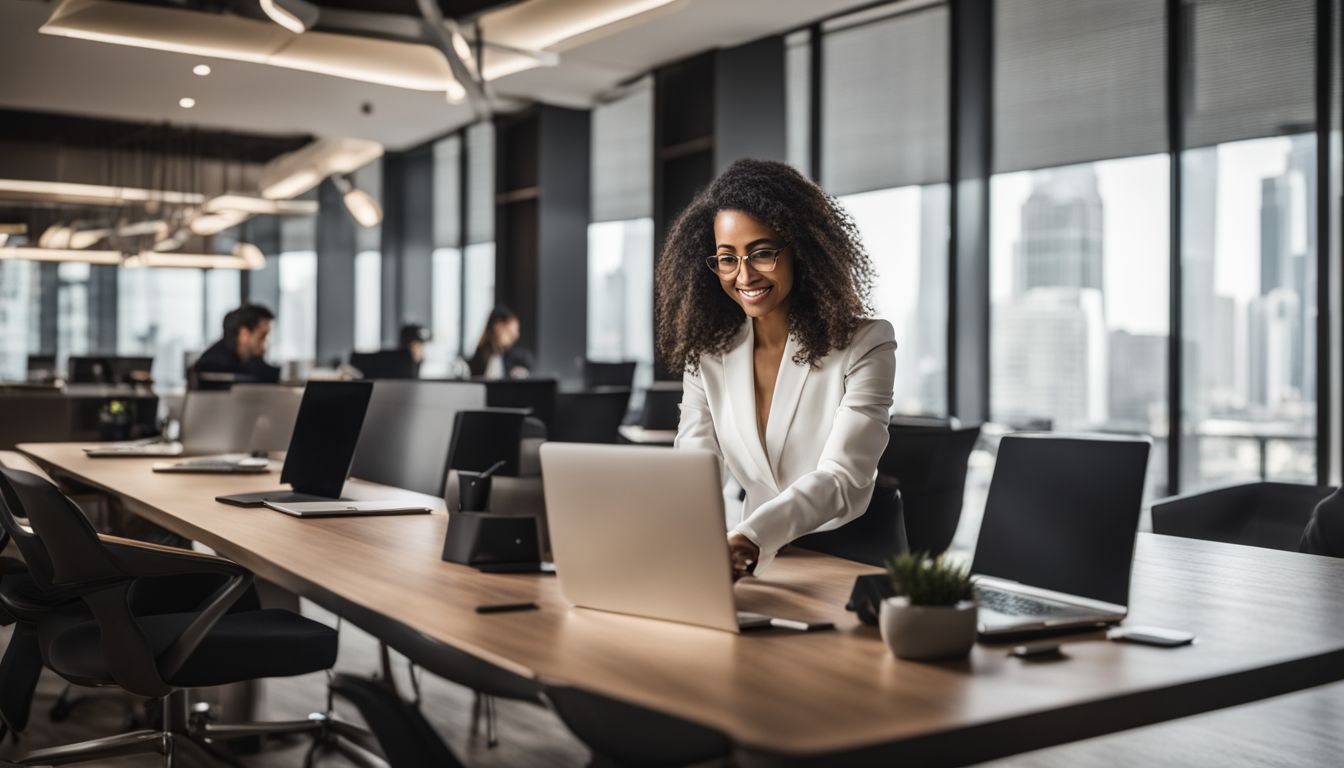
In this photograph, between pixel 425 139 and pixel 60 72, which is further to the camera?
pixel 425 139

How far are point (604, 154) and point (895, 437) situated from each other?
7.52m

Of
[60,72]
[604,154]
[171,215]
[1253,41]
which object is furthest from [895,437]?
[171,215]

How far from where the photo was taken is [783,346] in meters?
2.49

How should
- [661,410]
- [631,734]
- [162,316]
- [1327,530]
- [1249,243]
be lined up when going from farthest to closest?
1. [162,316]
2. [661,410]
3. [1249,243]
4. [1327,530]
5. [631,734]

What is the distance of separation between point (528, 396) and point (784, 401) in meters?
2.17

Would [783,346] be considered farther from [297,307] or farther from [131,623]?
[297,307]

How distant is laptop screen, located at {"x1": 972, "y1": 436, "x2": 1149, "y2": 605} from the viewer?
174 cm

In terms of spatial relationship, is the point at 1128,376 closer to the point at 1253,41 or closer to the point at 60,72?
the point at 1253,41

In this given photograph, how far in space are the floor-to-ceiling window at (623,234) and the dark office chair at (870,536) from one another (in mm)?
7551

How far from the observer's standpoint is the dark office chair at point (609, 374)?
851cm

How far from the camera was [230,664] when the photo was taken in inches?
97.4

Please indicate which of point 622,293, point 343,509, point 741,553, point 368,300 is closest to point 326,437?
point 343,509

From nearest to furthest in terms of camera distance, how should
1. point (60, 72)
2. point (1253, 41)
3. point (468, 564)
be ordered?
point (468, 564), point (1253, 41), point (60, 72)

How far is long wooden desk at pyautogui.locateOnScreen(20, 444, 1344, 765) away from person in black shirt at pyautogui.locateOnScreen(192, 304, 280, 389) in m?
5.55
